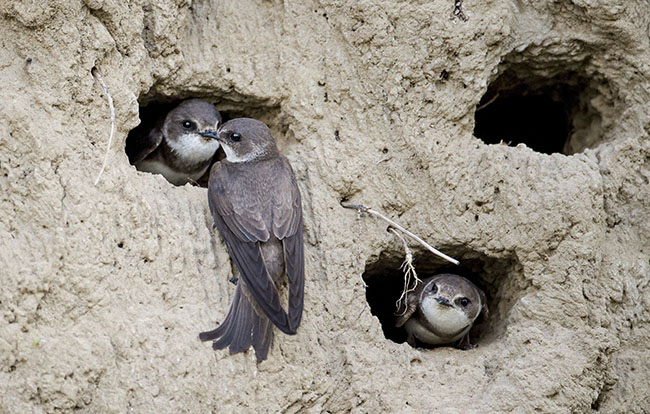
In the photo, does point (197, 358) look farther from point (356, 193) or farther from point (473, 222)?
point (473, 222)

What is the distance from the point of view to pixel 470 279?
17.6 ft

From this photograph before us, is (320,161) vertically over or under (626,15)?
under

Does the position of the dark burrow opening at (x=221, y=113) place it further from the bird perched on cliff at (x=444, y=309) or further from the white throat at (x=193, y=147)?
the bird perched on cliff at (x=444, y=309)

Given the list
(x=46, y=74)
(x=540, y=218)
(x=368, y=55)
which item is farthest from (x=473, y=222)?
(x=46, y=74)

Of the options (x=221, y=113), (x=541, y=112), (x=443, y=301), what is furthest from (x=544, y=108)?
(x=221, y=113)

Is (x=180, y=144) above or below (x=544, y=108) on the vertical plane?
above

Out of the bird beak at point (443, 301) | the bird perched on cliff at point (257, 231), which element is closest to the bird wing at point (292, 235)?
the bird perched on cliff at point (257, 231)

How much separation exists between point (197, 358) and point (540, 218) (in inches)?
73.1

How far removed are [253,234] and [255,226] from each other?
5 cm

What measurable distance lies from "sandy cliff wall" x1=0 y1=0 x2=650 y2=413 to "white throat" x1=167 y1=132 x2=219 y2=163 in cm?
23

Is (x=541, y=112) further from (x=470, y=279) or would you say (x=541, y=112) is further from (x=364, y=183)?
(x=364, y=183)

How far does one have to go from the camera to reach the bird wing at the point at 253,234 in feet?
13.5

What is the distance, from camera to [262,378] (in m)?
4.04

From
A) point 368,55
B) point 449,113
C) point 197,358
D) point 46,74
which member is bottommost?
point 197,358
